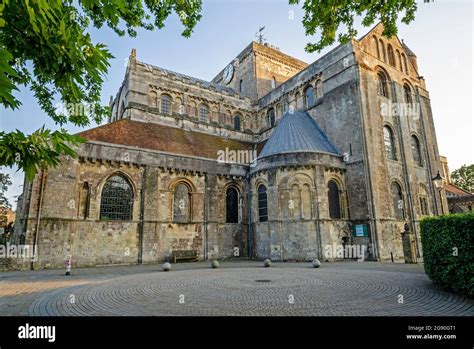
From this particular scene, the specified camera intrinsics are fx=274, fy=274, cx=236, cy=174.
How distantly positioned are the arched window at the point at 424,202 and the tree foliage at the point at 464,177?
26.5 m

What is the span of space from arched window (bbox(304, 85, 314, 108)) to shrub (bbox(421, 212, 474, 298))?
63.6ft

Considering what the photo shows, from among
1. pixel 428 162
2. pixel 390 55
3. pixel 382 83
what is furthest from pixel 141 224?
pixel 390 55

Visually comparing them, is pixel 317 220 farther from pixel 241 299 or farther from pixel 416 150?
pixel 416 150

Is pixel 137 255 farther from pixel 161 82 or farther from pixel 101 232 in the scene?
pixel 161 82

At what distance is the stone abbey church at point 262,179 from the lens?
57.8 feet

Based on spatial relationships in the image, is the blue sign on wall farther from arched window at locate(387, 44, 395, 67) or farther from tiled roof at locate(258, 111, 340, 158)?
arched window at locate(387, 44, 395, 67)

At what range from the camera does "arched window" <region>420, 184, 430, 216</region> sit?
955 inches

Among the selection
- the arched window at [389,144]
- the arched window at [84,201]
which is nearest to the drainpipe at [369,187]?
the arched window at [389,144]

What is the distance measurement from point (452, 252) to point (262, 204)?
14977 mm

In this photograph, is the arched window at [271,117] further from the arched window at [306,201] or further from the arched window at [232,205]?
the arched window at [306,201]

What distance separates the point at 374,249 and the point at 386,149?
8.98 m

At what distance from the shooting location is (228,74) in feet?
139

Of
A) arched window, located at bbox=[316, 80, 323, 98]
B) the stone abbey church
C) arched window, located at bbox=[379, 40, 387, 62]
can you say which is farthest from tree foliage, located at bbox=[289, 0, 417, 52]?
arched window, located at bbox=[379, 40, 387, 62]
